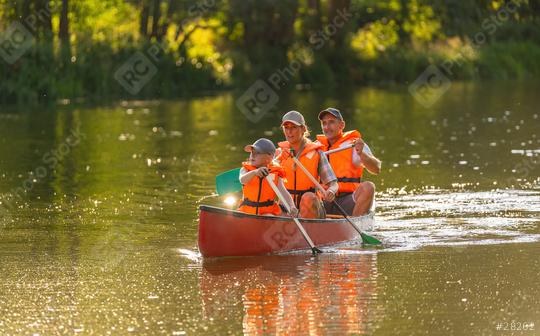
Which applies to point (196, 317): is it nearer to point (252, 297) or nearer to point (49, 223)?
point (252, 297)

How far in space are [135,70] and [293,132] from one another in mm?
27647

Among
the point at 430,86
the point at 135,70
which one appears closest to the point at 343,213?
the point at 135,70

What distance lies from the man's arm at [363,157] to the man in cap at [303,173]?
1.78 ft

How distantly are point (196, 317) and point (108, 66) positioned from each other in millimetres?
27274

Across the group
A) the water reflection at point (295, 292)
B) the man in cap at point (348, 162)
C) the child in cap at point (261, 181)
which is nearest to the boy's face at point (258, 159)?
the child in cap at point (261, 181)

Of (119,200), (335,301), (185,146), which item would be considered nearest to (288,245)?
(335,301)

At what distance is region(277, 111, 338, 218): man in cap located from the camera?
39.2ft

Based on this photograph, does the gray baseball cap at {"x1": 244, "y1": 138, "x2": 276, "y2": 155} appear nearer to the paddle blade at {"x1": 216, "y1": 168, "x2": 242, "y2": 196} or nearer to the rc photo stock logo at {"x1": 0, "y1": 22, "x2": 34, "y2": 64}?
the paddle blade at {"x1": 216, "y1": 168, "x2": 242, "y2": 196}

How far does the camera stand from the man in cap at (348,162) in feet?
41.7

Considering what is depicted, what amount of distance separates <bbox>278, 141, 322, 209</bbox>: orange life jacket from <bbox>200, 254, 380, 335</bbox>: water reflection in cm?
79

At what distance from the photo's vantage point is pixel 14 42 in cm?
3381

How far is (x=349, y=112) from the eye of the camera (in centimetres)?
3050

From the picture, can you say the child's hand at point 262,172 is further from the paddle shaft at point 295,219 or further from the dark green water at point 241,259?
the dark green water at point 241,259

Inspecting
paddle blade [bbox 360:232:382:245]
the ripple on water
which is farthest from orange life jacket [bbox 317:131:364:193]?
paddle blade [bbox 360:232:382:245]
